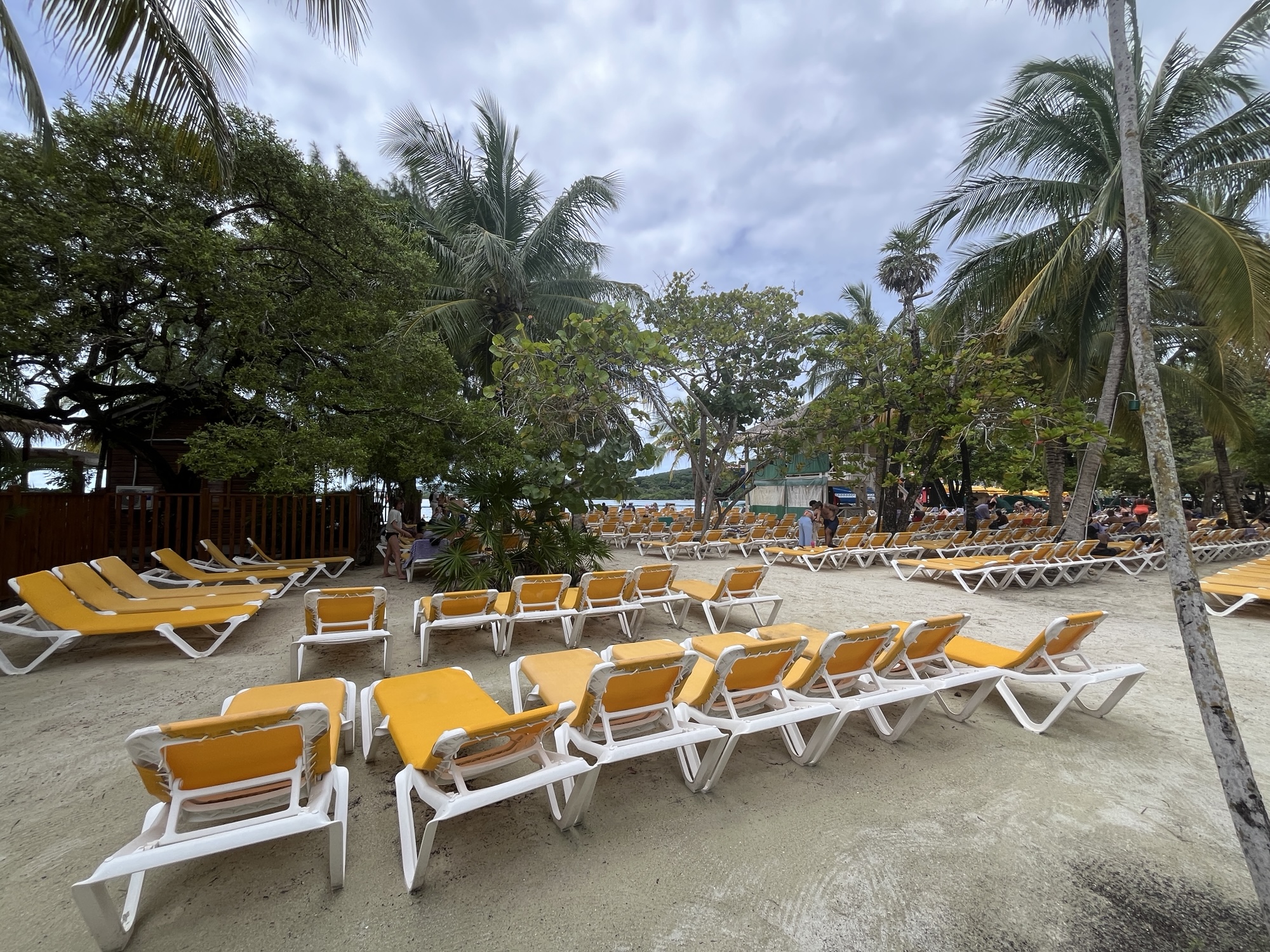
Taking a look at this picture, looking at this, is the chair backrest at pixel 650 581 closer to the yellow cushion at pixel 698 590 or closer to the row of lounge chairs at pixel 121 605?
the yellow cushion at pixel 698 590

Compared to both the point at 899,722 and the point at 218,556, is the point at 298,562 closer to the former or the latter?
the point at 218,556

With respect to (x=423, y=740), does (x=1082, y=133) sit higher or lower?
higher

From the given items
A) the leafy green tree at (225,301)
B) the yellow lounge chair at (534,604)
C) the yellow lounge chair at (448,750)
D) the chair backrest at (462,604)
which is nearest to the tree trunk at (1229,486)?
the yellow lounge chair at (534,604)

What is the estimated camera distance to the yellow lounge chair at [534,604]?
17.5 ft

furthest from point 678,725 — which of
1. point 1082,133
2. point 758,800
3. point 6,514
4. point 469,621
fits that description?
point 1082,133

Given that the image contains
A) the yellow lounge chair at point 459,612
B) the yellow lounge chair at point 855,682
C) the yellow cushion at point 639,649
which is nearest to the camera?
A: the yellow lounge chair at point 855,682

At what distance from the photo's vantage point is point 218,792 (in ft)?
6.53

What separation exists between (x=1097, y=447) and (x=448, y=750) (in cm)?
1415

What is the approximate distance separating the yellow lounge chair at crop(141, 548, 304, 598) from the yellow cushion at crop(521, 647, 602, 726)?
5.70 m

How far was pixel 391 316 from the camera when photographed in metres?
9.22

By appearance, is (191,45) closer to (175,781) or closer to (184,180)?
(184,180)

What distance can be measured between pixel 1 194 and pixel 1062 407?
17.3 m

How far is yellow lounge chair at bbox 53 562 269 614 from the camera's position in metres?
5.28

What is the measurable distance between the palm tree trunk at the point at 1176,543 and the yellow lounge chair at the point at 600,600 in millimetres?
4377
